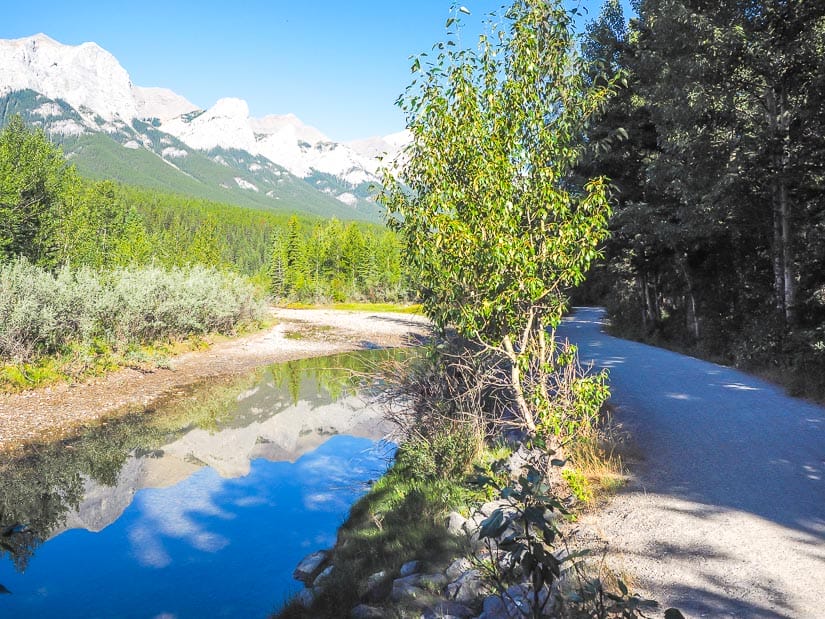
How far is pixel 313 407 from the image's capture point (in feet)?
63.7

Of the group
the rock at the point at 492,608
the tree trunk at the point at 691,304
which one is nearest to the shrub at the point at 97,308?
the rock at the point at 492,608

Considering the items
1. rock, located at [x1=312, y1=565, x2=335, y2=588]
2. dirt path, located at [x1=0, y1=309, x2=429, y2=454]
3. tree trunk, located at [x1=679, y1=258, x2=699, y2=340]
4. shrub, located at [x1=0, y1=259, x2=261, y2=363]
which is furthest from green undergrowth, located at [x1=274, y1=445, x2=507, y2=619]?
shrub, located at [x1=0, y1=259, x2=261, y2=363]

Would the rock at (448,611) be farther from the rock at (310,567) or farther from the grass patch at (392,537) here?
the rock at (310,567)

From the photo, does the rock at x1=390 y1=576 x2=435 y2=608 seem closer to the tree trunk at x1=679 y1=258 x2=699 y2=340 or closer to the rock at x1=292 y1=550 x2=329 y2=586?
the rock at x1=292 y1=550 x2=329 y2=586

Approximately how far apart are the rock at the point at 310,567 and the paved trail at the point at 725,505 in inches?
166

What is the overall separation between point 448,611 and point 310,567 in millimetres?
3884

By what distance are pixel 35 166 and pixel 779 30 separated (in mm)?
43603

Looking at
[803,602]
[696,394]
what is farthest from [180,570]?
[696,394]

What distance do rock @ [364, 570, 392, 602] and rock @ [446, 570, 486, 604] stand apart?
1.17 m

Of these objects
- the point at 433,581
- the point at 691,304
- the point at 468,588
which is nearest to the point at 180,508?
the point at 433,581

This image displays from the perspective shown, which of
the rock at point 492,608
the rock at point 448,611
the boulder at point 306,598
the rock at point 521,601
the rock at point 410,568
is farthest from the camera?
the boulder at point 306,598

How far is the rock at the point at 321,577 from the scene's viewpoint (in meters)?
7.14

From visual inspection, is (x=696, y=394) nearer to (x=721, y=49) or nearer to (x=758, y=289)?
(x=758, y=289)

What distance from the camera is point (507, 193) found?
255 inches
